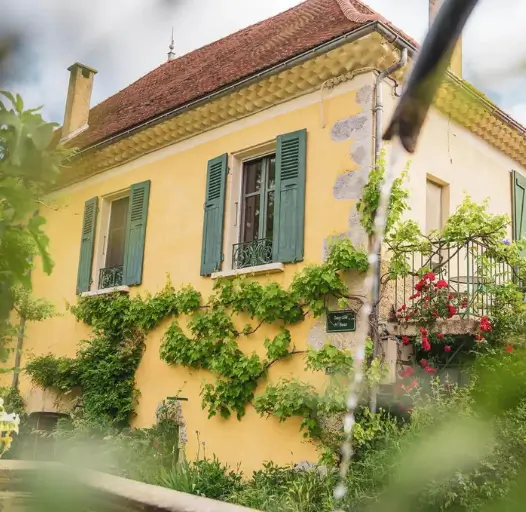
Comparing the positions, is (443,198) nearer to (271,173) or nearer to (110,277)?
(271,173)

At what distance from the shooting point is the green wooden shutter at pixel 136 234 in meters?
9.08

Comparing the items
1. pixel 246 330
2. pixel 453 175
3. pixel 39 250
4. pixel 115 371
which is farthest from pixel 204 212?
pixel 39 250

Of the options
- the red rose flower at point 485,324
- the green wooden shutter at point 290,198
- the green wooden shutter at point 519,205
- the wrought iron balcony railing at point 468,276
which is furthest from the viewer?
the green wooden shutter at point 519,205

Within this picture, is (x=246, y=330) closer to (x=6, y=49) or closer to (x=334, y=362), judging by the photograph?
(x=334, y=362)

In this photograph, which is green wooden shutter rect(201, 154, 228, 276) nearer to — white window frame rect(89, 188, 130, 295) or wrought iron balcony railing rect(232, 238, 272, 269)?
wrought iron balcony railing rect(232, 238, 272, 269)

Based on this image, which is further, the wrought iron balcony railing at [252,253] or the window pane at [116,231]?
the window pane at [116,231]

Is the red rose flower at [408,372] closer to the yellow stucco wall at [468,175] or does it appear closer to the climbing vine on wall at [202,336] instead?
the climbing vine on wall at [202,336]

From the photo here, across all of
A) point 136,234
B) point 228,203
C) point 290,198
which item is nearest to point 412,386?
point 290,198

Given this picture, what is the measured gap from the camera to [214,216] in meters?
8.05

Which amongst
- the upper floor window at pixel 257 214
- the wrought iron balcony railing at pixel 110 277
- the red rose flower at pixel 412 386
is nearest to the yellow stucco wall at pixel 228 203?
the upper floor window at pixel 257 214

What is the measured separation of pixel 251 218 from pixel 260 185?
1.25ft

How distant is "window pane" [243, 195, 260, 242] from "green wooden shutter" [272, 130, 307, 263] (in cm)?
53

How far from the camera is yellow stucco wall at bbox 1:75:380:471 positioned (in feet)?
22.7

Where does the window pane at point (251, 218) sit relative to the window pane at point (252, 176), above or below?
below
